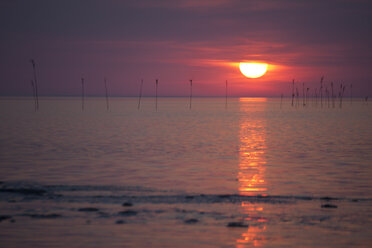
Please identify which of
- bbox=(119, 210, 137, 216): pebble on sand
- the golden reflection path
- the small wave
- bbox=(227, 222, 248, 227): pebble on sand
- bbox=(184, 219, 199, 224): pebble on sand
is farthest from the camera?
the small wave

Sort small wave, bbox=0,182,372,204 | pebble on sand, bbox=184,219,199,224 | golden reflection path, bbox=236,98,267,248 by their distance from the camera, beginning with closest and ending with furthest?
golden reflection path, bbox=236,98,267,248 < pebble on sand, bbox=184,219,199,224 < small wave, bbox=0,182,372,204

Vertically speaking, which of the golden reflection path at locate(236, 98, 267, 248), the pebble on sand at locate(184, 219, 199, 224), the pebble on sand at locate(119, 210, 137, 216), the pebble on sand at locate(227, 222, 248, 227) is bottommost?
the golden reflection path at locate(236, 98, 267, 248)

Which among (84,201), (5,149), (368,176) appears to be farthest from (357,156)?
(5,149)

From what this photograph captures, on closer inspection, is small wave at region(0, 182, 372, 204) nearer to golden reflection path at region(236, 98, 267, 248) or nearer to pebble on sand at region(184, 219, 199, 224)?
golden reflection path at region(236, 98, 267, 248)

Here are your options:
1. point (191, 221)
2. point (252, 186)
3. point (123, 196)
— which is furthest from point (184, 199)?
point (252, 186)

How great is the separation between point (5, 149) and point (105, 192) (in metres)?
16.6

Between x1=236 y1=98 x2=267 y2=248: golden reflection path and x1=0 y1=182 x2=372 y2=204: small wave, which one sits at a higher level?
x1=0 y1=182 x2=372 y2=204: small wave

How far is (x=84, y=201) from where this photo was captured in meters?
13.9

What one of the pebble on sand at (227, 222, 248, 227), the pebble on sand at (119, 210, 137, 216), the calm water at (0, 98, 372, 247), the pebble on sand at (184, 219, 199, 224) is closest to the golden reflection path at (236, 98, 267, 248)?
the calm water at (0, 98, 372, 247)

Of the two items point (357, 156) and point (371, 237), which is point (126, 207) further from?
point (357, 156)

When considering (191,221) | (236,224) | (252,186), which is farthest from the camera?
(252,186)

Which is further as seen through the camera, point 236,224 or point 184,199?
point 184,199

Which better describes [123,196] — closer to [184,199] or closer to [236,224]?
[184,199]

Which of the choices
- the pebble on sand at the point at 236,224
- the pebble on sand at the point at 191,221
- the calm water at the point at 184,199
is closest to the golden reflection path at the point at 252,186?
the calm water at the point at 184,199
